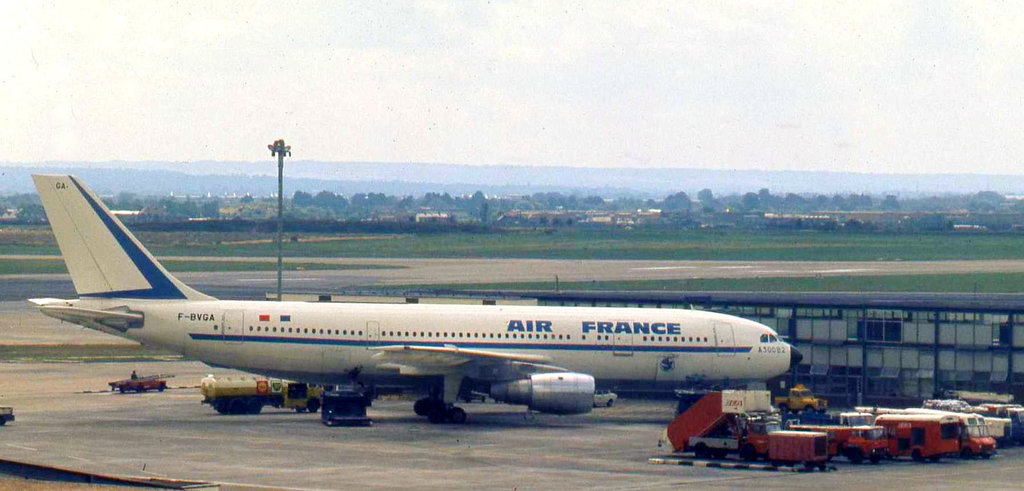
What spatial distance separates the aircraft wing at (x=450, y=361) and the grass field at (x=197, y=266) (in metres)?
80.6

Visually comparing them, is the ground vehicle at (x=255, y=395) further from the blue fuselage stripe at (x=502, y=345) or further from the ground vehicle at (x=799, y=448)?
the ground vehicle at (x=799, y=448)

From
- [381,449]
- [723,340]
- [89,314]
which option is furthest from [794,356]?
[89,314]

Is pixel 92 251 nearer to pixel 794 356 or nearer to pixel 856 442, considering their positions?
pixel 794 356

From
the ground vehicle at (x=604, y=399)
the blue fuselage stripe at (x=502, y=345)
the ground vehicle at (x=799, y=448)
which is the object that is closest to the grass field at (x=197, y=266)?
the ground vehicle at (x=604, y=399)

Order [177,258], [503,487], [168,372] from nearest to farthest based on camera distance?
[503,487], [168,372], [177,258]

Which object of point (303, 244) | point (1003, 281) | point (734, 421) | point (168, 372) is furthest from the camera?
point (303, 244)

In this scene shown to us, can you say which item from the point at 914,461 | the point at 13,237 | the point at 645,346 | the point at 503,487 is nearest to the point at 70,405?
the point at 645,346

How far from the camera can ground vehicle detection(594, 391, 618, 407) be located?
→ 61875mm

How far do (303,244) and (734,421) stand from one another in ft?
460

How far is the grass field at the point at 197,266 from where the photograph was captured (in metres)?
134

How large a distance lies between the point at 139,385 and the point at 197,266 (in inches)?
3007

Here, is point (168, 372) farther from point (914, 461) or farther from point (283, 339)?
point (914, 461)

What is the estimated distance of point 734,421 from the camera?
45.2m

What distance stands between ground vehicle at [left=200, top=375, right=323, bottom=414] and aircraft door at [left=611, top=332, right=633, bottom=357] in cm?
1098
